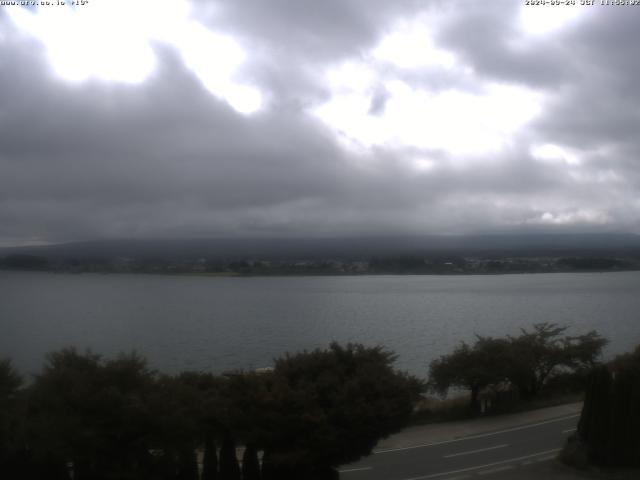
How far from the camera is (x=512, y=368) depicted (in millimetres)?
29906

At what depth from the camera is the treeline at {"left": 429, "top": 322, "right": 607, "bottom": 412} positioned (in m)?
29.6

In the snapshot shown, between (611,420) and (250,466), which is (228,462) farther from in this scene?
(611,420)

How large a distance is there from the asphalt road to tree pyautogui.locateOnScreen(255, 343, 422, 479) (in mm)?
3329

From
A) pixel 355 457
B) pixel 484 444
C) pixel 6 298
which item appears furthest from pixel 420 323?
pixel 6 298

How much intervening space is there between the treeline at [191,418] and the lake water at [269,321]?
13479mm

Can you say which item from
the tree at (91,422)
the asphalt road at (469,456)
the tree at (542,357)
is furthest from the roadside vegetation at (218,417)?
the tree at (542,357)

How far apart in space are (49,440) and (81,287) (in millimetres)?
125129

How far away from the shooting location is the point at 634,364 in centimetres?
1925

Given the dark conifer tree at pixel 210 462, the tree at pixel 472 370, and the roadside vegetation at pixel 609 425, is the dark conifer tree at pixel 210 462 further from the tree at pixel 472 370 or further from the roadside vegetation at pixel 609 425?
the tree at pixel 472 370

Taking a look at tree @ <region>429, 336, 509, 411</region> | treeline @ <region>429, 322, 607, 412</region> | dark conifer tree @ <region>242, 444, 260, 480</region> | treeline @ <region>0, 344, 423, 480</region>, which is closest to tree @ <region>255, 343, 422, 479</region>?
treeline @ <region>0, 344, 423, 480</region>

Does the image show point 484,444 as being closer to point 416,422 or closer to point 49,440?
point 416,422

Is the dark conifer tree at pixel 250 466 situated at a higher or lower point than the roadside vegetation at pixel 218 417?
lower

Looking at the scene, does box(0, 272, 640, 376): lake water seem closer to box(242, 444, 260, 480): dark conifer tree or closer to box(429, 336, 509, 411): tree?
box(429, 336, 509, 411): tree

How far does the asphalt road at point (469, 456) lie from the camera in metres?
17.6
